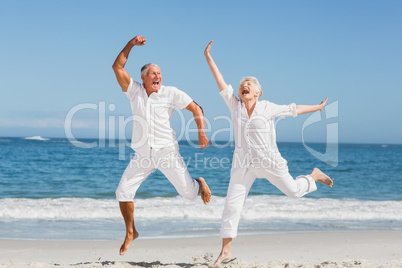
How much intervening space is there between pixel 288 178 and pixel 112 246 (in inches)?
141

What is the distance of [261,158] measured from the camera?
5090 millimetres

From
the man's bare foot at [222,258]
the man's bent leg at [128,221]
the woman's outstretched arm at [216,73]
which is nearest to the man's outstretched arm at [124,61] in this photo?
the woman's outstretched arm at [216,73]

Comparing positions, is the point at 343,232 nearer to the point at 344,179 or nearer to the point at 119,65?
the point at 119,65

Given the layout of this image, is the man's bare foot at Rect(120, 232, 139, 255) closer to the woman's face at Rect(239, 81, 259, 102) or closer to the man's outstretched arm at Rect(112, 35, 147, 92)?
the man's outstretched arm at Rect(112, 35, 147, 92)

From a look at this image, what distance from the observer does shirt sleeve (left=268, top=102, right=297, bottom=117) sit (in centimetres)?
513

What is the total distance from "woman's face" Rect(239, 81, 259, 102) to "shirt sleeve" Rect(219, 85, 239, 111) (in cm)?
9

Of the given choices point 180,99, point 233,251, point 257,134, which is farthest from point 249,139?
point 233,251

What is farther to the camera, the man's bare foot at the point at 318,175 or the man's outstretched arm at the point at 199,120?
the man's bare foot at the point at 318,175

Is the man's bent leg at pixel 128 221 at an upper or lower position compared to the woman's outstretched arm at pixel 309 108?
lower

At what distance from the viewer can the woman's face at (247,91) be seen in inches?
200

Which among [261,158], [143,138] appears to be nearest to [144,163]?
[143,138]

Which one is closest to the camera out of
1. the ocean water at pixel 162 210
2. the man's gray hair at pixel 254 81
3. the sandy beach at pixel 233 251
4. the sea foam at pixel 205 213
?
the man's gray hair at pixel 254 81

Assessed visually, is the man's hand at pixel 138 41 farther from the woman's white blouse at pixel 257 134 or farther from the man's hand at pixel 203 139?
the man's hand at pixel 203 139

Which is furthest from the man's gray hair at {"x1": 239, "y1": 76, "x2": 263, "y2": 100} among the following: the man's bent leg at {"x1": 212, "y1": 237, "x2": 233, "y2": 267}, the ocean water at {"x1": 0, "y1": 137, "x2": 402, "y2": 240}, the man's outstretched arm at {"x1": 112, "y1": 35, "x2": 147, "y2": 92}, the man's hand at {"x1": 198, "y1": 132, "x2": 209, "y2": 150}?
the ocean water at {"x1": 0, "y1": 137, "x2": 402, "y2": 240}
